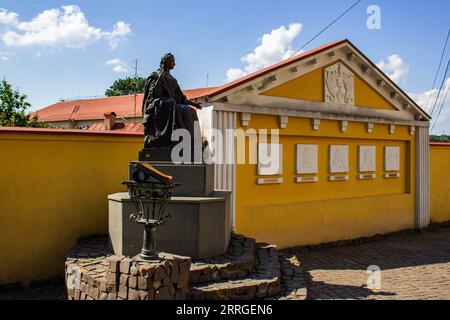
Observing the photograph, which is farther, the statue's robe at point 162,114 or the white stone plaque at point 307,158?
the white stone plaque at point 307,158

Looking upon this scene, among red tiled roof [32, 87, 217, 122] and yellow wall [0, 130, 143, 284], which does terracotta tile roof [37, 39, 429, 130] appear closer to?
red tiled roof [32, 87, 217, 122]

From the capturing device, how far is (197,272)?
18.1 ft

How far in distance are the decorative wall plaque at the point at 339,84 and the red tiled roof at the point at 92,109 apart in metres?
17.3

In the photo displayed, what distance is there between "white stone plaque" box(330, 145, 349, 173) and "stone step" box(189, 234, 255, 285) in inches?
207

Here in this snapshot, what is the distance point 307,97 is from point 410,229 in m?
5.90

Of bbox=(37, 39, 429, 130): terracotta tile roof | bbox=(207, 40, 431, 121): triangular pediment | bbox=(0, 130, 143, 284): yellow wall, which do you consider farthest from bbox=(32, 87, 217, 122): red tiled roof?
bbox=(0, 130, 143, 284): yellow wall

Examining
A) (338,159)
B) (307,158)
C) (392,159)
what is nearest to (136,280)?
(307,158)

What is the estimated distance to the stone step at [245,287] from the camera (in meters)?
5.21

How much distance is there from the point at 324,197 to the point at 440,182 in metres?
5.70

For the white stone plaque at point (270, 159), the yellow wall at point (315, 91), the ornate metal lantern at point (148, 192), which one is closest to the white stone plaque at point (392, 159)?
the yellow wall at point (315, 91)

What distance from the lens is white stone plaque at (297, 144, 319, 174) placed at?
1039 centimetres

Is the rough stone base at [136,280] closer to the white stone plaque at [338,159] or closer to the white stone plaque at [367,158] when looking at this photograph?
the white stone plaque at [338,159]
